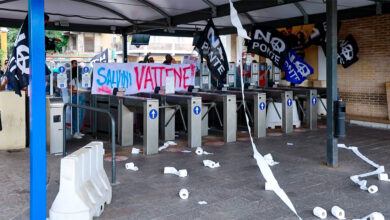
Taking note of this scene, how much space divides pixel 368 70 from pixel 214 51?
13.9 feet

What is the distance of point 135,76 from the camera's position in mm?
8438

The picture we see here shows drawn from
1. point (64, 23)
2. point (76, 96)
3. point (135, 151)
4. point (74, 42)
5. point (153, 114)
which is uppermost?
point (74, 42)

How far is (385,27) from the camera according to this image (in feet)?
31.2

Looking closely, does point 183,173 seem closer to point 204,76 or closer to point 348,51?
point 204,76

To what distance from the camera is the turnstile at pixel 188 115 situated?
23.3 ft

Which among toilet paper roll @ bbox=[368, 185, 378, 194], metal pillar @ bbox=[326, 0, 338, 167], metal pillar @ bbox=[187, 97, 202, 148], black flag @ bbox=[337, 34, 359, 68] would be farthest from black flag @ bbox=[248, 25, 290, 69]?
toilet paper roll @ bbox=[368, 185, 378, 194]

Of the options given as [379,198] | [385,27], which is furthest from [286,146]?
[385,27]

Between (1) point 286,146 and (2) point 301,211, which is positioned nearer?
(2) point 301,211

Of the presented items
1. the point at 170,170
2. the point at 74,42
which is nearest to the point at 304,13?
the point at 170,170

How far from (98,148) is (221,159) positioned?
103 inches

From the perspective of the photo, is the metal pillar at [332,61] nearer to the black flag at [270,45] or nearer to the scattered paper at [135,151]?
the scattered paper at [135,151]

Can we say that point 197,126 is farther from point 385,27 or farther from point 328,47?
point 385,27

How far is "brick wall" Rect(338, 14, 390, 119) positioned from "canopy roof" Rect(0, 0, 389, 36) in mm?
1009

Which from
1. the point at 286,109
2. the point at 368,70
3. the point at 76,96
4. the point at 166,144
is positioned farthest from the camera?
the point at 368,70
